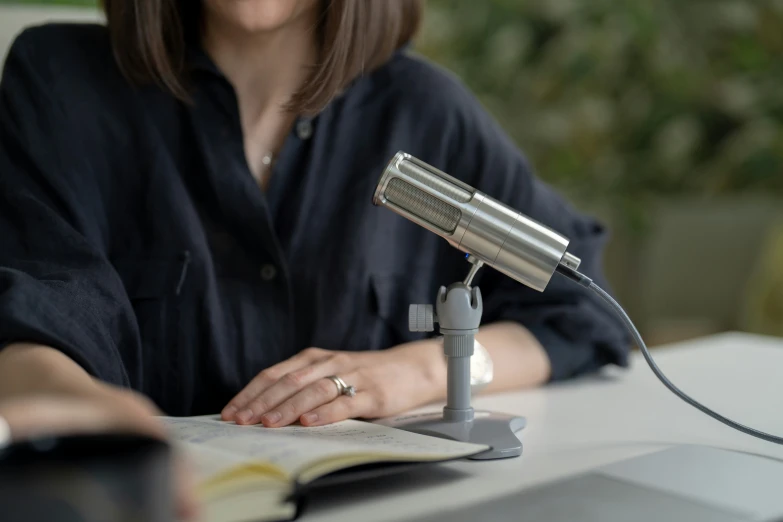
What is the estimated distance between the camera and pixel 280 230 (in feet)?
3.77

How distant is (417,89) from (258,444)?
0.63 meters

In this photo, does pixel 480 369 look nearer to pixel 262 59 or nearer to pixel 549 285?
pixel 549 285

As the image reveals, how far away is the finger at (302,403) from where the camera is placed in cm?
85

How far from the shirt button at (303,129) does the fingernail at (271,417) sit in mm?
429

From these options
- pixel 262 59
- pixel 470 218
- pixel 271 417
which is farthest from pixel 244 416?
pixel 262 59

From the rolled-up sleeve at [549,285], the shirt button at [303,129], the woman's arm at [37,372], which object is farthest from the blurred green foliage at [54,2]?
the woman's arm at [37,372]

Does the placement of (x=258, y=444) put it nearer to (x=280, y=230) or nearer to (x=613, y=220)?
(x=280, y=230)

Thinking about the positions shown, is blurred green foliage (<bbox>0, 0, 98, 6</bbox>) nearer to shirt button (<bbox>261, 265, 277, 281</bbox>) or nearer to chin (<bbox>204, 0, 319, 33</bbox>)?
chin (<bbox>204, 0, 319, 33</bbox>)

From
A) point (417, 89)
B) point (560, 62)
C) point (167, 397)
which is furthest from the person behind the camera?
point (560, 62)

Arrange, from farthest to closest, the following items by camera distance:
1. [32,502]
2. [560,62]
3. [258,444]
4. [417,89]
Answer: [560,62] < [417,89] < [258,444] < [32,502]

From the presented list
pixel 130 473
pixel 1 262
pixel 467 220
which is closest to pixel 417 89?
pixel 467 220

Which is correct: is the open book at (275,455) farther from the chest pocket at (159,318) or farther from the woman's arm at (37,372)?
the chest pocket at (159,318)

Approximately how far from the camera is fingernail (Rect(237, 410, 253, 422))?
85 cm

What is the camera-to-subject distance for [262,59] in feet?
3.92
